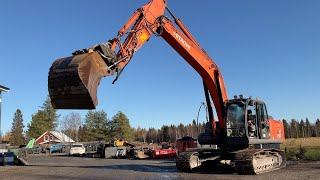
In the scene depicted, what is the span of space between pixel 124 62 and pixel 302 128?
14676cm

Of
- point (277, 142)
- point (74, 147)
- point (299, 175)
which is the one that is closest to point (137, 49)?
point (299, 175)

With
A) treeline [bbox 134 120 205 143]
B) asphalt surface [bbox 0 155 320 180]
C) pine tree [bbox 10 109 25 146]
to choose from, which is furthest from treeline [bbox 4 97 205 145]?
asphalt surface [bbox 0 155 320 180]

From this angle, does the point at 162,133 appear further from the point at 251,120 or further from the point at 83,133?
the point at 251,120

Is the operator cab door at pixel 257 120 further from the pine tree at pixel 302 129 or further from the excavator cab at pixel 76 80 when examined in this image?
the pine tree at pixel 302 129

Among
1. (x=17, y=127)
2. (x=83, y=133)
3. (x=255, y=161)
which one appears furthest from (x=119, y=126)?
(x=255, y=161)

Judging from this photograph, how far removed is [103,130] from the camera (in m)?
89.7

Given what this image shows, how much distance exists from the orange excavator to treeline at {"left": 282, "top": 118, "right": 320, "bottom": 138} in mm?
128950

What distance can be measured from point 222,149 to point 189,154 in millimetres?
1616

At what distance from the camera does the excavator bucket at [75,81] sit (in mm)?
10928

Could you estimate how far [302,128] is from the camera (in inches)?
5851

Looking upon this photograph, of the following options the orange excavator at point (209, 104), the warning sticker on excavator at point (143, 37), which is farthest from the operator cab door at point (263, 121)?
the warning sticker on excavator at point (143, 37)

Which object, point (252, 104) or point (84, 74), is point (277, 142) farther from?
point (84, 74)

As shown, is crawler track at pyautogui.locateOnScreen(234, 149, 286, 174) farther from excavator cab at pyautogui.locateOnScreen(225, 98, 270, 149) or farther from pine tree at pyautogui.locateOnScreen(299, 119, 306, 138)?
pine tree at pyautogui.locateOnScreen(299, 119, 306, 138)

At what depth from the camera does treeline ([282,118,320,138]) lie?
142400 millimetres
